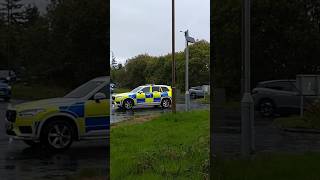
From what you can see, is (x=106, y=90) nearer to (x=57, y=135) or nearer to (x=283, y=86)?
(x=57, y=135)

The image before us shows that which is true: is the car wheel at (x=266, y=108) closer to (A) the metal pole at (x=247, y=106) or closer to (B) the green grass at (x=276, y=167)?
(A) the metal pole at (x=247, y=106)

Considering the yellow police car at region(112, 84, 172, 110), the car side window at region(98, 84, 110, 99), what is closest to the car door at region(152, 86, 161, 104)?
the yellow police car at region(112, 84, 172, 110)

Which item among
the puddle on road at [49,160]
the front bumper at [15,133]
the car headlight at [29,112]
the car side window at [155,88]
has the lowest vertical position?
the puddle on road at [49,160]

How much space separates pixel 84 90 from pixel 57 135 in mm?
583

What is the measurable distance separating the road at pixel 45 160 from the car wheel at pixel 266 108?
6.19 ft

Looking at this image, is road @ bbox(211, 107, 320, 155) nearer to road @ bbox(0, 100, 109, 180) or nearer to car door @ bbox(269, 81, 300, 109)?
car door @ bbox(269, 81, 300, 109)

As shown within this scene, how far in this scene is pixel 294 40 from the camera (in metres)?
6.47

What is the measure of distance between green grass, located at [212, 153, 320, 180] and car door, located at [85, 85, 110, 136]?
1.52 m

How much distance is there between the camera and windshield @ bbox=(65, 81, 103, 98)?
6082 mm

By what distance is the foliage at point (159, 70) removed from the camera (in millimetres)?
16734

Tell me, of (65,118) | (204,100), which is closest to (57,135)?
(65,118)

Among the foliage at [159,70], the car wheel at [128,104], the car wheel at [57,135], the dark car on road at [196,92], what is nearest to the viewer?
the car wheel at [57,135]

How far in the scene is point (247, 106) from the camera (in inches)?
251

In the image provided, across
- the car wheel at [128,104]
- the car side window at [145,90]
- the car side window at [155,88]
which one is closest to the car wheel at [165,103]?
the car side window at [145,90]
